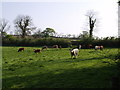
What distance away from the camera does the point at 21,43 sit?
56.1m

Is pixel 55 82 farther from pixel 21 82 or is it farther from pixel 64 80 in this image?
pixel 21 82

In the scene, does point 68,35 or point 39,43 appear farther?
point 68,35

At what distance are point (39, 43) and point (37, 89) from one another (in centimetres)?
4607

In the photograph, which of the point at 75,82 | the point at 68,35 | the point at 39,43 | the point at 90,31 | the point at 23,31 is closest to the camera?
the point at 75,82

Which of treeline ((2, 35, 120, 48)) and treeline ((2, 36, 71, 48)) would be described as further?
treeline ((2, 36, 71, 48))

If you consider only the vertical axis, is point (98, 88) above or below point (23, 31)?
below

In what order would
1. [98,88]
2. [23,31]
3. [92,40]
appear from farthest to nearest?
1. [23,31]
2. [92,40]
3. [98,88]

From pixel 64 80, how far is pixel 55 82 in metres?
0.54

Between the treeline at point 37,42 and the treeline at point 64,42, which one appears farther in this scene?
the treeline at point 37,42

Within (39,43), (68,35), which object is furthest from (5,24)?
(39,43)

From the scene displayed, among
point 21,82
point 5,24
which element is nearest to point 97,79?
point 21,82

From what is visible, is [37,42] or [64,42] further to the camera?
[37,42]

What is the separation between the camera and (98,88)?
7434mm

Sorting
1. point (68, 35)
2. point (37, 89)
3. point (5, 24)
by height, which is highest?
point (5, 24)
